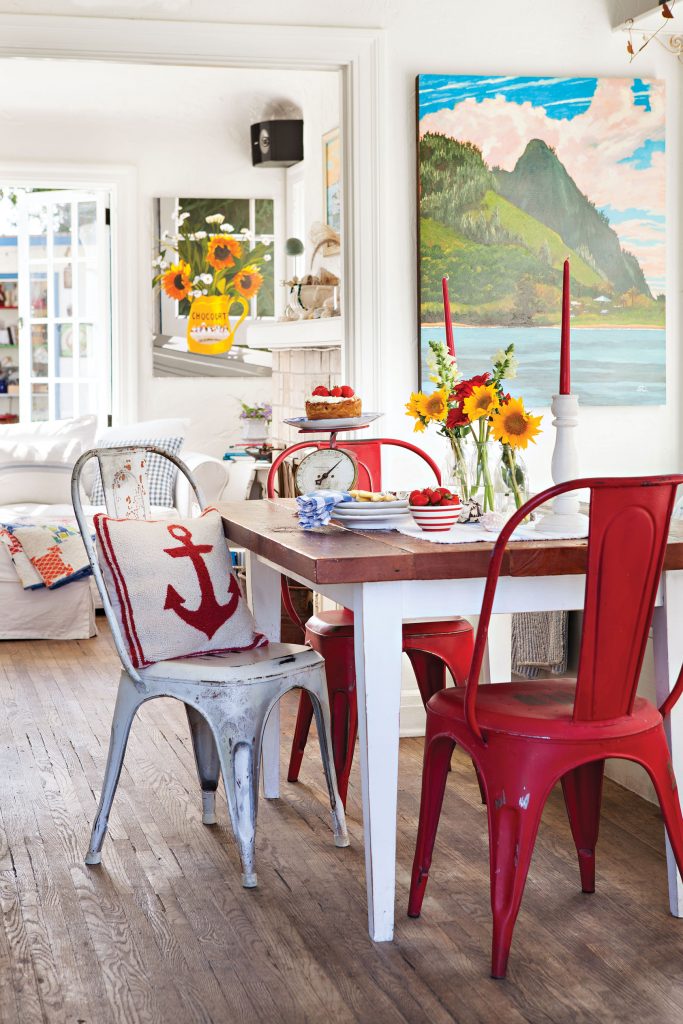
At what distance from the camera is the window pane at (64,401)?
301 inches

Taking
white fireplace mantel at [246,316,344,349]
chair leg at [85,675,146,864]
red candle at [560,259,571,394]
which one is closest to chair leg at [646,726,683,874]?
red candle at [560,259,571,394]

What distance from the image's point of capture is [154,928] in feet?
8.00

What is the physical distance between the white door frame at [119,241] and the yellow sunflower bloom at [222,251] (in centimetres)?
46

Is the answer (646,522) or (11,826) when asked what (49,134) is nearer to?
(11,826)

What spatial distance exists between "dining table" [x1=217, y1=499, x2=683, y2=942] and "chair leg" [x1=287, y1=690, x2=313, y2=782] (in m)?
0.96

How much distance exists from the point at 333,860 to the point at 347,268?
2.02 metres

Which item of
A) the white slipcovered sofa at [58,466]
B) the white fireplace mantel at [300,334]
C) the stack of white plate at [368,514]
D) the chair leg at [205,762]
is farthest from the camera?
the white slipcovered sofa at [58,466]

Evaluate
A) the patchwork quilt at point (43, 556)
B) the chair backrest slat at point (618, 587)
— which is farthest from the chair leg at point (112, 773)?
the patchwork quilt at point (43, 556)

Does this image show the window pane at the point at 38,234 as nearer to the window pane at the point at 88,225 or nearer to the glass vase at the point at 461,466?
the window pane at the point at 88,225

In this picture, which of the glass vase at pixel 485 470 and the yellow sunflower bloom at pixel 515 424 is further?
the glass vase at pixel 485 470

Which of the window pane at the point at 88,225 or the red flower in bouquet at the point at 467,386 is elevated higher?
the window pane at the point at 88,225

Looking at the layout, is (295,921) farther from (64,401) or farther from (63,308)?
(63,308)

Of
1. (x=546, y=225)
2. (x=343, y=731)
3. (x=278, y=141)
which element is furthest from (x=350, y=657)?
(x=278, y=141)

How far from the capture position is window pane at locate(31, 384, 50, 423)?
7.67 m
